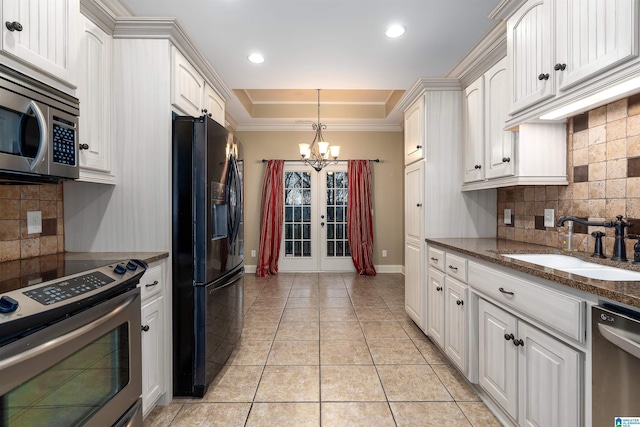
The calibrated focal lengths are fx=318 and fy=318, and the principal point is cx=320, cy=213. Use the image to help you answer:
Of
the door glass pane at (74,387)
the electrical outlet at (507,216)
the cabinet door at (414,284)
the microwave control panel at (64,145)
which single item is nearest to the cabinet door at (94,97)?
the microwave control panel at (64,145)

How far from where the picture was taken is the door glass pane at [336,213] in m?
5.85

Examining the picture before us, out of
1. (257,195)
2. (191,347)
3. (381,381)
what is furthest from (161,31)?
(257,195)

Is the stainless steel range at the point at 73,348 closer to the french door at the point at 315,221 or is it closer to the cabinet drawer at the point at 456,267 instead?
the cabinet drawer at the point at 456,267

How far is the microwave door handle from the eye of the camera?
1.25 metres

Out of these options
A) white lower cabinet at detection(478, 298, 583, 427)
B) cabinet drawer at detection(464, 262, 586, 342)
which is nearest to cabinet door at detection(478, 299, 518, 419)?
white lower cabinet at detection(478, 298, 583, 427)

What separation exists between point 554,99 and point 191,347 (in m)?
2.47

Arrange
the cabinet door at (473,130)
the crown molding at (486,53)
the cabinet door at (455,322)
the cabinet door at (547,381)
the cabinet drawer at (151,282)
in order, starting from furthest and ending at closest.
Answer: the cabinet door at (473,130) → the crown molding at (486,53) → the cabinet door at (455,322) → the cabinet drawer at (151,282) → the cabinet door at (547,381)

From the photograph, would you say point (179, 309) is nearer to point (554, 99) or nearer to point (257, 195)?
point (554, 99)

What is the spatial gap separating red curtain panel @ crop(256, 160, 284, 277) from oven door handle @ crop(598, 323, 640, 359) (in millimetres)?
4952

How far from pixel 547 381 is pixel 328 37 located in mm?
2551

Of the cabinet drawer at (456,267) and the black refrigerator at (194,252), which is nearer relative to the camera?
the black refrigerator at (194,252)

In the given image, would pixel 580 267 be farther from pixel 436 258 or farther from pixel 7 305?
pixel 7 305

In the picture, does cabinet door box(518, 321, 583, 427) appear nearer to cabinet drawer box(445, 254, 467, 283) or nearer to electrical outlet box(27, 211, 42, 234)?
cabinet drawer box(445, 254, 467, 283)

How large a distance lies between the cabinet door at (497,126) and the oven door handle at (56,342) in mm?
2381
